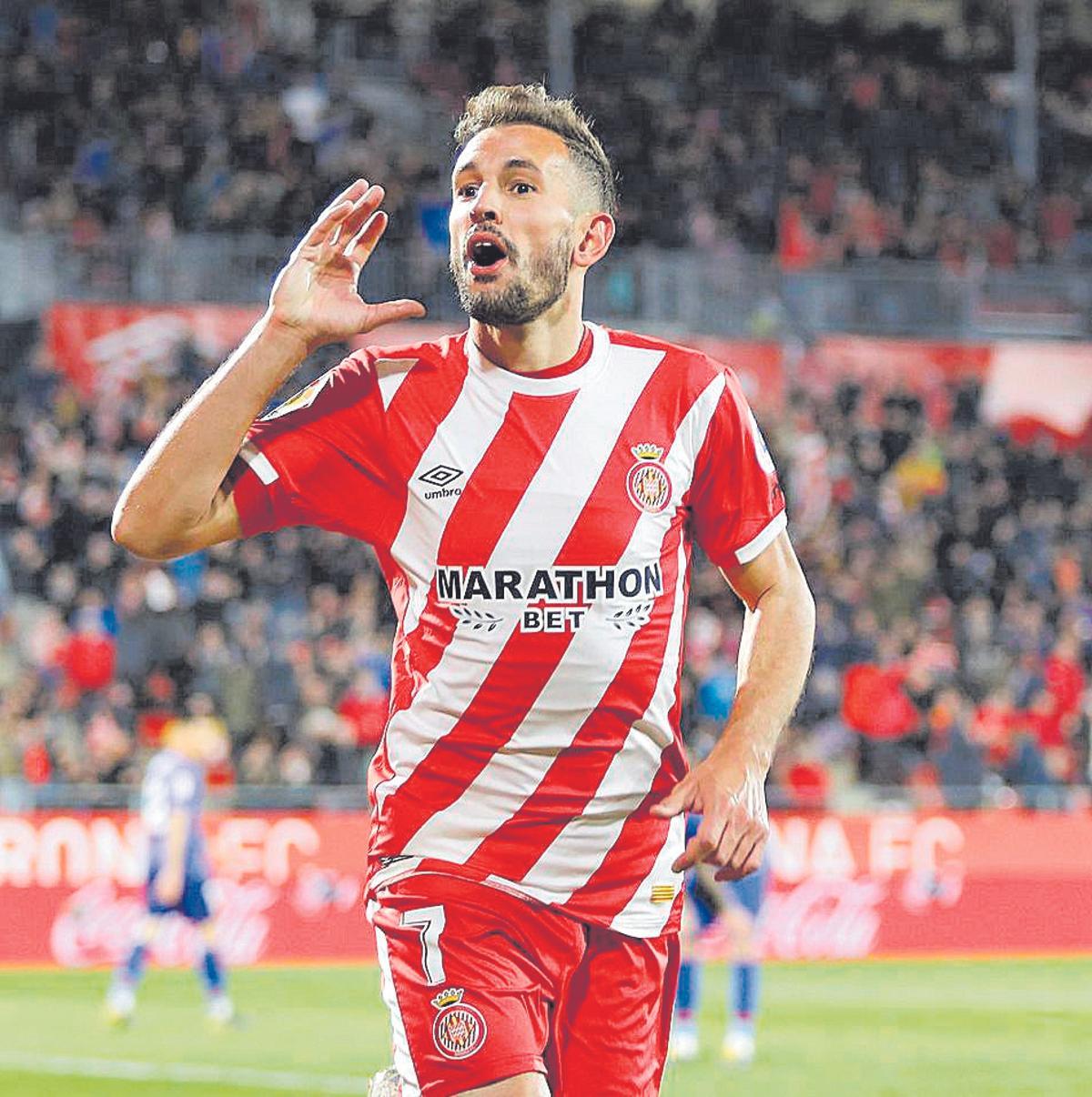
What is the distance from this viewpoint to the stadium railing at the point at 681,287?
70.8ft

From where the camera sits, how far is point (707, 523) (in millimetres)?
4602

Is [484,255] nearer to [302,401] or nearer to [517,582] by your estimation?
[302,401]

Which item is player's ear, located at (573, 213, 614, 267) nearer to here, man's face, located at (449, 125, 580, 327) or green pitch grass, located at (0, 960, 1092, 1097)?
man's face, located at (449, 125, 580, 327)

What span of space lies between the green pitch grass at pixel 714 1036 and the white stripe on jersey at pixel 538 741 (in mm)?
6861

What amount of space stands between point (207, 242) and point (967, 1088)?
43.7ft

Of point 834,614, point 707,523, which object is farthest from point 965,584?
point 707,523

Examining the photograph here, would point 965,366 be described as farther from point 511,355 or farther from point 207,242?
point 511,355

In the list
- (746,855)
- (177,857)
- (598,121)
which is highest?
(598,121)

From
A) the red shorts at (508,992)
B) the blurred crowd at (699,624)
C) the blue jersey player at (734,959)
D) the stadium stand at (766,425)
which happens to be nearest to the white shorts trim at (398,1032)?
the red shorts at (508,992)

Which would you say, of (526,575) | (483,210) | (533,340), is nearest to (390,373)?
(533,340)

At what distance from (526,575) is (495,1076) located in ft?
3.10

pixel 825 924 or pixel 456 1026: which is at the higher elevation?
pixel 456 1026

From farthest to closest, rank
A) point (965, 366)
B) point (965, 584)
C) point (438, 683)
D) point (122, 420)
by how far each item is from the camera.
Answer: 1. point (965, 366)
2. point (965, 584)
3. point (122, 420)
4. point (438, 683)

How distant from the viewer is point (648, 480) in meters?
4.48
